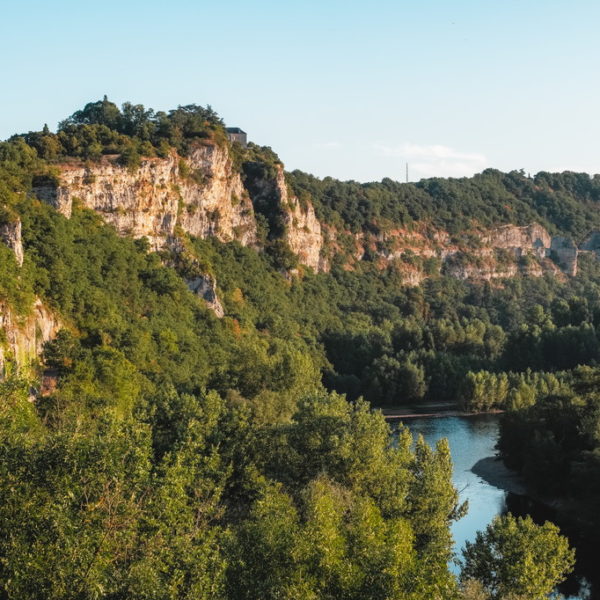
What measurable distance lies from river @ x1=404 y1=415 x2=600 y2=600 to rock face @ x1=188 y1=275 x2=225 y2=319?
2201cm

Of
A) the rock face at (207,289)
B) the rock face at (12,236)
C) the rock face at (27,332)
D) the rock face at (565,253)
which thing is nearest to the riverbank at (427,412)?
the rock face at (207,289)

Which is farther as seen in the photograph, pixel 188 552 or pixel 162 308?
pixel 162 308

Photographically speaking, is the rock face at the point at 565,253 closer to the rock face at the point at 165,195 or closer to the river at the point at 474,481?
the rock face at the point at 165,195

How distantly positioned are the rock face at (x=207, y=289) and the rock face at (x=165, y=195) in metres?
5.23

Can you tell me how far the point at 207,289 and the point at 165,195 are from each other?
11037 mm

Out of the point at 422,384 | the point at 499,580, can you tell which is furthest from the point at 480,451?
the point at 499,580

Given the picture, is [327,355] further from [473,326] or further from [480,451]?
[480,451]

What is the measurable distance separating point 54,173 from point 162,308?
14.8 meters

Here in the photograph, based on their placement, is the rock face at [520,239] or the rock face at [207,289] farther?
the rock face at [520,239]

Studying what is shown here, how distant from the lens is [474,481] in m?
58.4

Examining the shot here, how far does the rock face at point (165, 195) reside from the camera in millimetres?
81500

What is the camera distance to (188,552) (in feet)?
71.2

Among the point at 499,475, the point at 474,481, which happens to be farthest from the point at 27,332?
the point at 499,475

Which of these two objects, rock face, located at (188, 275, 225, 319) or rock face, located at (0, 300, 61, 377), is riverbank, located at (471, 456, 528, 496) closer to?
rock face, located at (0, 300, 61, 377)
